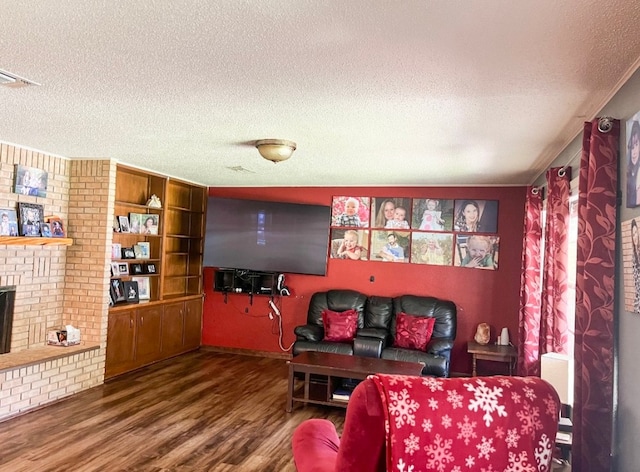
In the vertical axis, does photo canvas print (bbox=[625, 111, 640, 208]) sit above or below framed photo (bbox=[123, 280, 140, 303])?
above

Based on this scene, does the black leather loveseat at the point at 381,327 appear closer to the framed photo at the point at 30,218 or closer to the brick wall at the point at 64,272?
the brick wall at the point at 64,272

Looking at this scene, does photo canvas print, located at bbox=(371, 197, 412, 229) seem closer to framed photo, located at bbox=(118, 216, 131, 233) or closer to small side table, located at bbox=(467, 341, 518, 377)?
small side table, located at bbox=(467, 341, 518, 377)

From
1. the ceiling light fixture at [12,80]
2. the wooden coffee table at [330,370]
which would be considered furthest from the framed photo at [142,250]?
the ceiling light fixture at [12,80]

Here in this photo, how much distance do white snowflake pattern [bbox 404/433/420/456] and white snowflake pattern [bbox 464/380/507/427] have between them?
204 mm

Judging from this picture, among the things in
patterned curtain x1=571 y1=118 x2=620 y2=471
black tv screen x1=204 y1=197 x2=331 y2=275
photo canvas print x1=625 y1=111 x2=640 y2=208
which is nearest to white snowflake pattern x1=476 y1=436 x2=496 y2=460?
patterned curtain x1=571 y1=118 x2=620 y2=471

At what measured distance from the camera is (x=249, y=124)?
10.8 ft

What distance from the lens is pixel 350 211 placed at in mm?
6289

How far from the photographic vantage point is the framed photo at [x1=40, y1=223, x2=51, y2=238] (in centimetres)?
462

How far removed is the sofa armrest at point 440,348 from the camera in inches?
197

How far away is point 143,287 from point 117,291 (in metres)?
0.46

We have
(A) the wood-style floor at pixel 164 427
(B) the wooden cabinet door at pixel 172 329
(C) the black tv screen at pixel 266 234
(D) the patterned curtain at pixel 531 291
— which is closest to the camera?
(A) the wood-style floor at pixel 164 427

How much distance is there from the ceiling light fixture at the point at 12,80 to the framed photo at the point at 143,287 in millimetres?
3406

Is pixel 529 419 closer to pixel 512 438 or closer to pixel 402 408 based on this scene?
pixel 512 438

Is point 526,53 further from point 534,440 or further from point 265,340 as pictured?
Answer: point 265,340
